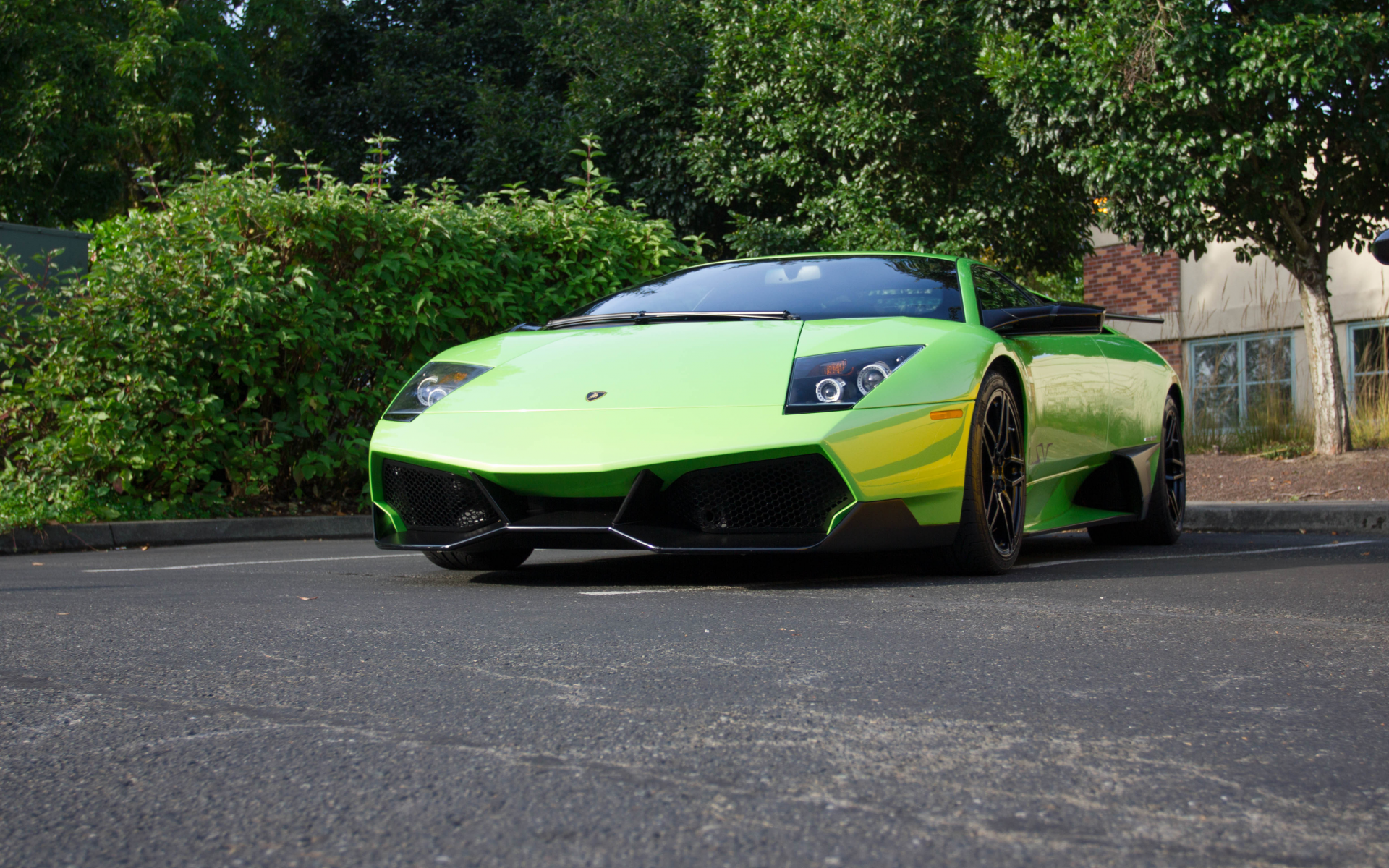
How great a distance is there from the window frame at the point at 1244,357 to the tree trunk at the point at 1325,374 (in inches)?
244

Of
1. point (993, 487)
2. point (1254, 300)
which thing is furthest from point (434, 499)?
point (1254, 300)

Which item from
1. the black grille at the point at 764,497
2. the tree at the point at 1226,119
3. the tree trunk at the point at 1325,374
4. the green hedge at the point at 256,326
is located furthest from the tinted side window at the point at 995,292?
the tree trunk at the point at 1325,374

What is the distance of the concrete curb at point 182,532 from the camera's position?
708 centimetres

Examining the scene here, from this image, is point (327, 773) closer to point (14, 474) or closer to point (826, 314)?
point (826, 314)

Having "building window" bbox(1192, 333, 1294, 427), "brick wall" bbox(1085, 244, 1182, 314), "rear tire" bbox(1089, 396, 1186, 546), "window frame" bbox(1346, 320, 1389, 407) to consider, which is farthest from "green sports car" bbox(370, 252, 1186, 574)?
"brick wall" bbox(1085, 244, 1182, 314)

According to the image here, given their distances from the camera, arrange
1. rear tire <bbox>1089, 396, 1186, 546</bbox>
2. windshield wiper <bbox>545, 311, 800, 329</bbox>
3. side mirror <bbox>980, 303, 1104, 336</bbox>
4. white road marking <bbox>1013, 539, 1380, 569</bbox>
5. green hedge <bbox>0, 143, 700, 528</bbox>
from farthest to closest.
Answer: green hedge <bbox>0, 143, 700, 528</bbox>, rear tire <bbox>1089, 396, 1186, 546</bbox>, white road marking <bbox>1013, 539, 1380, 569</bbox>, side mirror <bbox>980, 303, 1104, 336</bbox>, windshield wiper <bbox>545, 311, 800, 329</bbox>

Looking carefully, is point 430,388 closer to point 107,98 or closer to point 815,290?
point 815,290

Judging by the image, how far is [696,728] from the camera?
2.36 metres

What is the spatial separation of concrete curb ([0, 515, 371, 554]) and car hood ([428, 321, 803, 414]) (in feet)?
11.0

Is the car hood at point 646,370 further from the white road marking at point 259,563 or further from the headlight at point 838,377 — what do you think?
the white road marking at point 259,563

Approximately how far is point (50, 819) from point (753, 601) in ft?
8.05

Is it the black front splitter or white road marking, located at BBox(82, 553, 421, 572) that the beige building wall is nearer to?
white road marking, located at BBox(82, 553, 421, 572)

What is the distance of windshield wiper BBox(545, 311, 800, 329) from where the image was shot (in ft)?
16.7

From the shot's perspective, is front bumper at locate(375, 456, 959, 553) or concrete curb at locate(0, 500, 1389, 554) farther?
concrete curb at locate(0, 500, 1389, 554)
